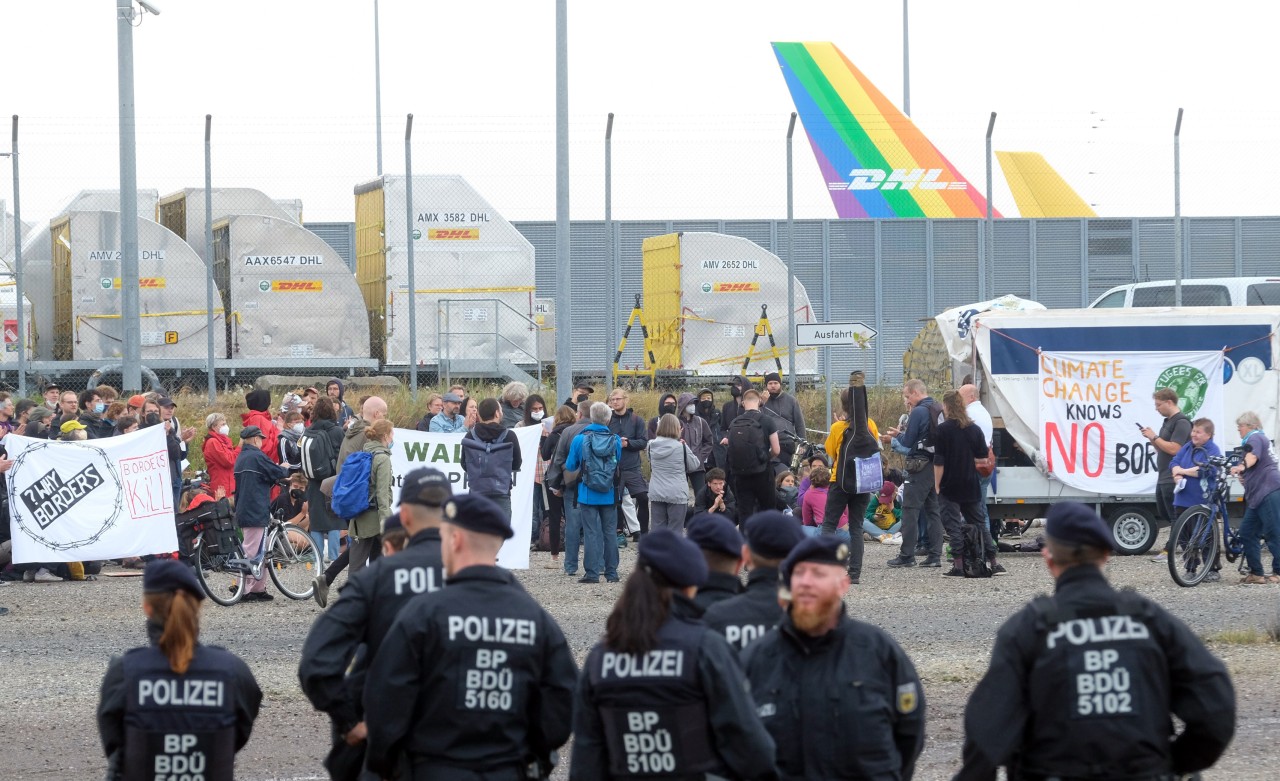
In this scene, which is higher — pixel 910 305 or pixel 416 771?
pixel 910 305

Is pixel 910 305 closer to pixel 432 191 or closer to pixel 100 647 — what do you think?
pixel 432 191

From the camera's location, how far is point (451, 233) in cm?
2431

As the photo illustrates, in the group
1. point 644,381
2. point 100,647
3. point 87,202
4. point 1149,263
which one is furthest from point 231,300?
point 1149,263

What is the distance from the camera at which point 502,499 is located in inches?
550

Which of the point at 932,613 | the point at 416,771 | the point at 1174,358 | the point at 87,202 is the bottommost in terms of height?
the point at 932,613

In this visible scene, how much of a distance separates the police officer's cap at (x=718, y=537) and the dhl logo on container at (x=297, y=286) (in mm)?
19636

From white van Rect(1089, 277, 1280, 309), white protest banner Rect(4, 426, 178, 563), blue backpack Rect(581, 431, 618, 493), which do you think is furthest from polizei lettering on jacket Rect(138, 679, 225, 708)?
white van Rect(1089, 277, 1280, 309)

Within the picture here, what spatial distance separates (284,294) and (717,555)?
64.7ft

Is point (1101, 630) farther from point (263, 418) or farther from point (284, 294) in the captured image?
point (284, 294)

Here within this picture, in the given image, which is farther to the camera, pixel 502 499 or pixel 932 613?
pixel 502 499

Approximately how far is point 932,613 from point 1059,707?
8.30 m

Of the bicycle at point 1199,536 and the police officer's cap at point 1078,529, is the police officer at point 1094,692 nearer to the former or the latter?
the police officer's cap at point 1078,529

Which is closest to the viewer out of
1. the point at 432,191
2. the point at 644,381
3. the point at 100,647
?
the point at 100,647

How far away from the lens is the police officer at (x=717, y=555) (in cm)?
518
